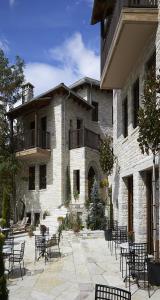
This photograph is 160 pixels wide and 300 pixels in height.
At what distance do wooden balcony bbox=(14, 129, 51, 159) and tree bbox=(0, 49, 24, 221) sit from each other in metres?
0.57

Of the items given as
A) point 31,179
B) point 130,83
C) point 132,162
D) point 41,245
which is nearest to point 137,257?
point 41,245

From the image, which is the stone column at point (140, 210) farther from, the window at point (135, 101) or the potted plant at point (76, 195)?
the potted plant at point (76, 195)

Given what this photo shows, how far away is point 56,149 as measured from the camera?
822 inches

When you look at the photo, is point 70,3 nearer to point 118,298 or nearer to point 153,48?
point 153,48

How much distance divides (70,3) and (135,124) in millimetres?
4800

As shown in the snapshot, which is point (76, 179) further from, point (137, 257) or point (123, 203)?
point (137, 257)

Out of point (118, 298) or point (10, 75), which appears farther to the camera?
point (10, 75)

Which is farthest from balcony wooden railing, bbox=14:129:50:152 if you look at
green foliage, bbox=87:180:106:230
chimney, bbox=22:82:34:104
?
green foliage, bbox=87:180:106:230

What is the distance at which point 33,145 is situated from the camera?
20.8 m

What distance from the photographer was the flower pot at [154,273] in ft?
23.0

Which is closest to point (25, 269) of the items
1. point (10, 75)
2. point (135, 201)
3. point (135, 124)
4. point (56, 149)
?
point (135, 201)

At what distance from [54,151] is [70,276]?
12.6 m

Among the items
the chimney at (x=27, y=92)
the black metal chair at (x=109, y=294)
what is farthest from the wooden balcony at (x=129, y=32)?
the chimney at (x=27, y=92)

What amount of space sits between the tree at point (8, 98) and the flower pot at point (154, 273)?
14.5 metres
